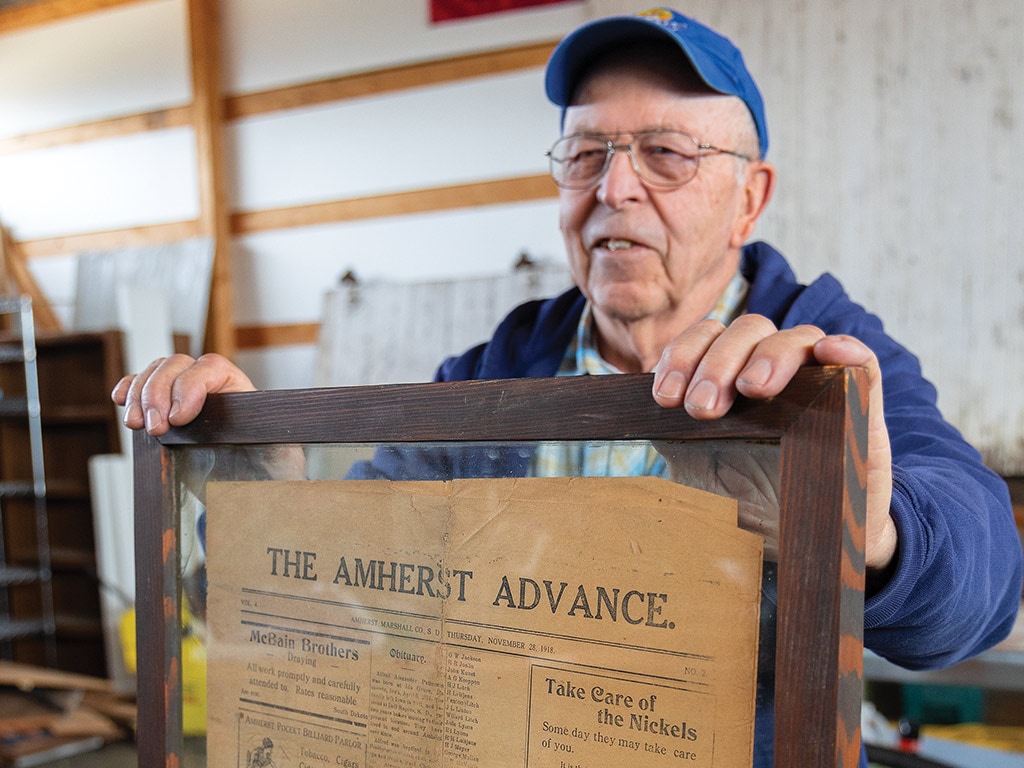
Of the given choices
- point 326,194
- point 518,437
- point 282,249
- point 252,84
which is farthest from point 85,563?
point 518,437

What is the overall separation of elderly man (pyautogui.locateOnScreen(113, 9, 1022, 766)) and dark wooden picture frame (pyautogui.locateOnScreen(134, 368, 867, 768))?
0.20ft

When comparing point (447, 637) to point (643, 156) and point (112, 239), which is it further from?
point (112, 239)

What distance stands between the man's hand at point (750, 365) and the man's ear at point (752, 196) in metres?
0.67

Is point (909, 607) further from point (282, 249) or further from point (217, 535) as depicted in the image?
point (282, 249)

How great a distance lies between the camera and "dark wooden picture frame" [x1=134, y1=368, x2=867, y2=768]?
506mm

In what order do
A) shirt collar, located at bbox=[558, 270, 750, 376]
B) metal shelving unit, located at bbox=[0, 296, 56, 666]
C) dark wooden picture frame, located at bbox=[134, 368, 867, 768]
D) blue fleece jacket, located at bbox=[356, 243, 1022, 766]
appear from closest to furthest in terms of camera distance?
dark wooden picture frame, located at bbox=[134, 368, 867, 768] < blue fleece jacket, located at bbox=[356, 243, 1022, 766] < shirt collar, located at bbox=[558, 270, 750, 376] < metal shelving unit, located at bbox=[0, 296, 56, 666]

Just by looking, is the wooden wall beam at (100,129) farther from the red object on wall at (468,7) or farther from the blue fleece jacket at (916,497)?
the blue fleece jacket at (916,497)

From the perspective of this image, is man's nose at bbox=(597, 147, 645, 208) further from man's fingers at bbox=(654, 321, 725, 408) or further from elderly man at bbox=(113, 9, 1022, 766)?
man's fingers at bbox=(654, 321, 725, 408)

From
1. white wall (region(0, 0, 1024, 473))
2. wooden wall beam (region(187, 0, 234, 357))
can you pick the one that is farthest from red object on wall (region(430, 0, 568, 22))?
wooden wall beam (region(187, 0, 234, 357))

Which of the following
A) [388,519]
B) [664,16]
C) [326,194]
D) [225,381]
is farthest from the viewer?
[326,194]

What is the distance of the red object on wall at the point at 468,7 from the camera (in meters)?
3.39

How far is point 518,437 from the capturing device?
614mm

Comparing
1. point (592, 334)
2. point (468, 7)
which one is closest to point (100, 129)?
point (468, 7)

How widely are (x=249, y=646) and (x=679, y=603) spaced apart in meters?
0.38
